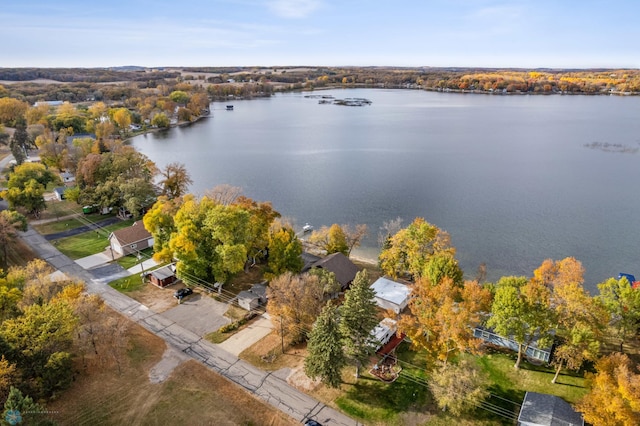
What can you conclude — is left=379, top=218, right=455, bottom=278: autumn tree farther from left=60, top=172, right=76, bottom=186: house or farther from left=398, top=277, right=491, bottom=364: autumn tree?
left=60, top=172, right=76, bottom=186: house

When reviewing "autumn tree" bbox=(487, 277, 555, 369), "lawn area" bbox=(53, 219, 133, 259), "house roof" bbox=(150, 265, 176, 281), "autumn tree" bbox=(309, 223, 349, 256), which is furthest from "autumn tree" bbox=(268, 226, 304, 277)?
"lawn area" bbox=(53, 219, 133, 259)

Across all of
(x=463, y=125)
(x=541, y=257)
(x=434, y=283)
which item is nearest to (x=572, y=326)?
(x=434, y=283)

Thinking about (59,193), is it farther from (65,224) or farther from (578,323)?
(578,323)

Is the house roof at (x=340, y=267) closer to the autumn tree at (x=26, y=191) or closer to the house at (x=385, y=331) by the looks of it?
the house at (x=385, y=331)

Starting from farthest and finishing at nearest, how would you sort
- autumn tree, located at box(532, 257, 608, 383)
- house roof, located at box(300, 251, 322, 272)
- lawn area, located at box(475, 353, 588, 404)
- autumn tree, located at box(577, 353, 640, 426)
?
1. house roof, located at box(300, 251, 322, 272)
2. lawn area, located at box(475, 353, 588, 404)
3. autumn tree, located at box(532, 257, 608, 383)
4. autumn tree, located at box(577, 353, 640, 426)

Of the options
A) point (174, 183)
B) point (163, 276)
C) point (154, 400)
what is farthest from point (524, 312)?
point (174, 183)

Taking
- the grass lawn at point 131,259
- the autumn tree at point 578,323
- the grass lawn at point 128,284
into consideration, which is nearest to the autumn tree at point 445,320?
the autumn tree at point 578,323
